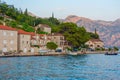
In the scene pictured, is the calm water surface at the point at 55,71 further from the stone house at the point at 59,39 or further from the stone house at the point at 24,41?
the stone house at the point at 59,39

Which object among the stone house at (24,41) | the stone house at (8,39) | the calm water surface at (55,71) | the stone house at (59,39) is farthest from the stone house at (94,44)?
the calm water surface at (55,71)

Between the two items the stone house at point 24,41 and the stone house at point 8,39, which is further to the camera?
the stone house at point 24,41

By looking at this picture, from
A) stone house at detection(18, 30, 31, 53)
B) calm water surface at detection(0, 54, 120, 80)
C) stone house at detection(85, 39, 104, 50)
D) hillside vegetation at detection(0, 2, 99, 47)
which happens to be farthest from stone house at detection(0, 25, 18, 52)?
stone house at detection(85, 39, 104, 50)

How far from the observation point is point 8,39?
4040 inches

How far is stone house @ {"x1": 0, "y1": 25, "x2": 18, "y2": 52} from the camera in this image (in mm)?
100200

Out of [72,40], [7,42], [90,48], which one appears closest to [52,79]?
[7,42]

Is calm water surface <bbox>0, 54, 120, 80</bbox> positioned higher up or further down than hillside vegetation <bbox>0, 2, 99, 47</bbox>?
further down

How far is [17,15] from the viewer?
16050 centimetres

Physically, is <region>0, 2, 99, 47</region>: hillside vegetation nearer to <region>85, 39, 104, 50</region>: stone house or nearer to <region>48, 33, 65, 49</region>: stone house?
<region>48, 33, 65, 49</region>: stone house

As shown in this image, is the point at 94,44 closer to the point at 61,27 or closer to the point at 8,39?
the point at 61,27

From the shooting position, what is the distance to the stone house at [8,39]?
100200 millimetres

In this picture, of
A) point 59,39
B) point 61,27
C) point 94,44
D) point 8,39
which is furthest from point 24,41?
point 94,44

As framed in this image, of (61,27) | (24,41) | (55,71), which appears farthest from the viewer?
(61,27)

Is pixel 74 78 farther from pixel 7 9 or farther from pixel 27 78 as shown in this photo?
pixel 7 9
